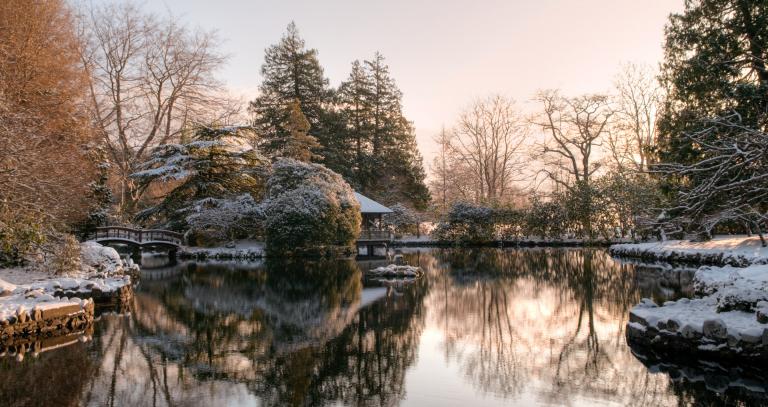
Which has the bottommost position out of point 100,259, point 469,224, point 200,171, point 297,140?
point 100,259

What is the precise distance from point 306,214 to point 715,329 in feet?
64.9

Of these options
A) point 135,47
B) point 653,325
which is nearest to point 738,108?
point 653,325

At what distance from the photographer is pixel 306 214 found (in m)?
25.1

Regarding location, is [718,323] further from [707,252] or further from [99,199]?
[99,199]

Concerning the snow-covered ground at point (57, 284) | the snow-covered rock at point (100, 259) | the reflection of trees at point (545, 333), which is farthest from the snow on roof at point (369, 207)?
the snow-covered rock at point (100, 259)

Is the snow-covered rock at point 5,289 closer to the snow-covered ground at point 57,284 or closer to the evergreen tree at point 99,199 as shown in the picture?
the snow-covered ground at point 57,284

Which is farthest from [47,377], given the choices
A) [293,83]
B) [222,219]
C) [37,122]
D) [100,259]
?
[293,83]

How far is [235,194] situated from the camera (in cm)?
2900

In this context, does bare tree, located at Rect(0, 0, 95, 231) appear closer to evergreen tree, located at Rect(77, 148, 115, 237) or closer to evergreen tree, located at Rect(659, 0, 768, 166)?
evergreen tree, located at Rect(77, 148, 115, 237)

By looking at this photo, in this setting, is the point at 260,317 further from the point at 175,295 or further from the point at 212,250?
the point at 212,250

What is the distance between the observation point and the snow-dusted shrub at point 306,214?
82.6 feet

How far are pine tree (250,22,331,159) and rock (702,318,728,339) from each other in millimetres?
37347

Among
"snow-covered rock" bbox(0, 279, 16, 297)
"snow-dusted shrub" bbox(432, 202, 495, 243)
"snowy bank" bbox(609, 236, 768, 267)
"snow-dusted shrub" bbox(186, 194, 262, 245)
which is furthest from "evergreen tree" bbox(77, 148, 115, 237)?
"snowy bank" bbox(609, 236, 768, 267)

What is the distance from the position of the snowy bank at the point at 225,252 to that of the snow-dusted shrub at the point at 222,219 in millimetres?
833
